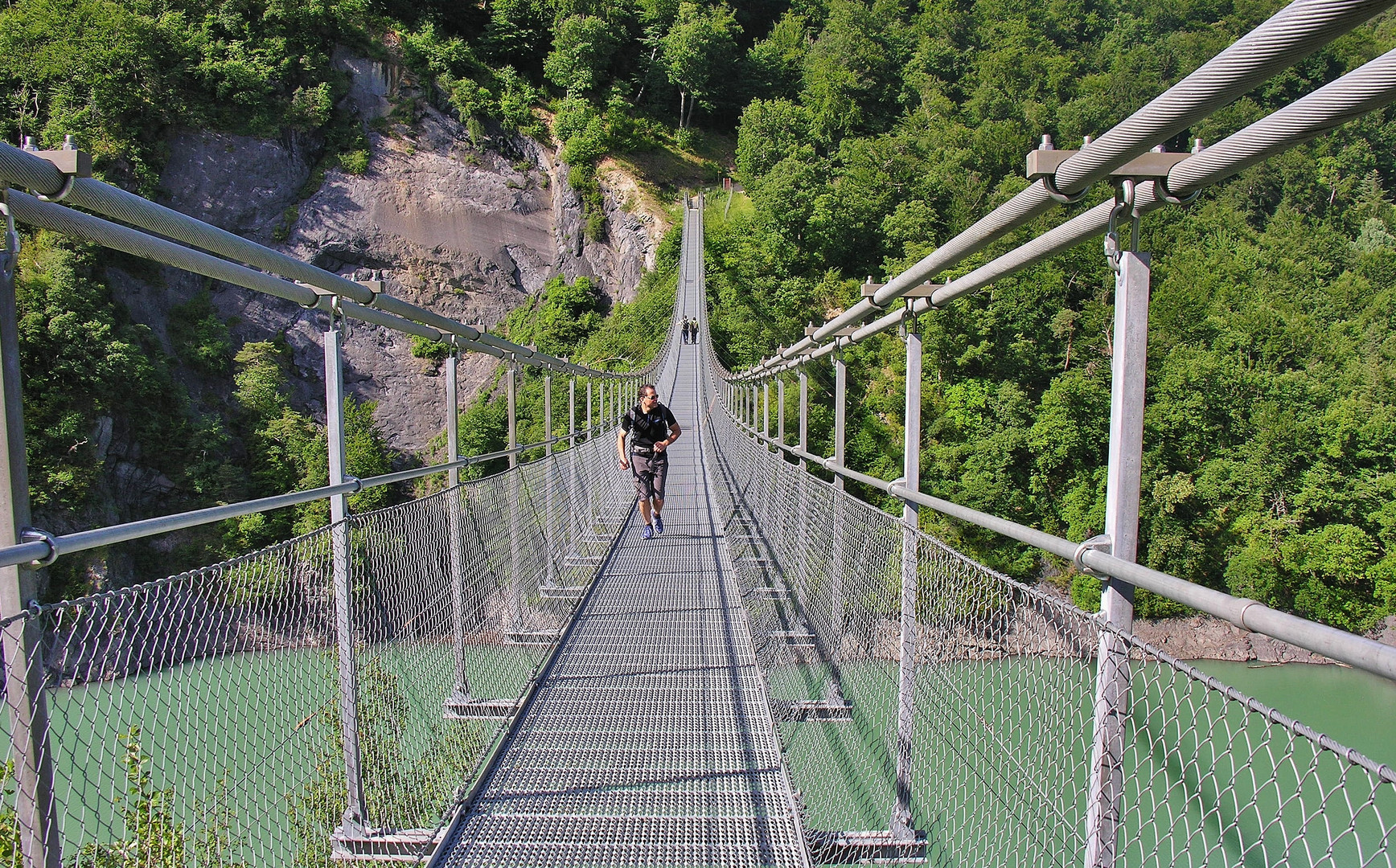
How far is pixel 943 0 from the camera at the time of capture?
5069 centimetres

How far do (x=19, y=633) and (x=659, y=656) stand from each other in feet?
9.10

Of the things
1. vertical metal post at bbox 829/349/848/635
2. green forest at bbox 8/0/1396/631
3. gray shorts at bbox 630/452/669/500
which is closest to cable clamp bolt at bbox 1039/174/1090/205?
vertical metal post at bbox 829/349/848/635

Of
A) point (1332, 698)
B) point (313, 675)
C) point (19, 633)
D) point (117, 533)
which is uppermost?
point (117, 533)

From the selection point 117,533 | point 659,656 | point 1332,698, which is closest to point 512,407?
point 659,656

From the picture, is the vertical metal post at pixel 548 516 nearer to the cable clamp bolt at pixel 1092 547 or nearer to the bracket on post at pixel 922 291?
the bracket on post at pixel 922 291

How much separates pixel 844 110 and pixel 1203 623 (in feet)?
96.3

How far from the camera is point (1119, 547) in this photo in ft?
4.05

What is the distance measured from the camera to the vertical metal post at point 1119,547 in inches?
47.4

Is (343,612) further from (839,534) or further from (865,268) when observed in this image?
(865,268)

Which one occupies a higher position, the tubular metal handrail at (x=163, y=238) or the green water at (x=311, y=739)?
the tubular metal handrail at (x=163, y=238)

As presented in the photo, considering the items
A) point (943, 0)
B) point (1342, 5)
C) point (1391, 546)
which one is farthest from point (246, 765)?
point (943, 0)

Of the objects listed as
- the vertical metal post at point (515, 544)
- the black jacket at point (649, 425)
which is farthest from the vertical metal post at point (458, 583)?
the black jacket at point (649, 425)

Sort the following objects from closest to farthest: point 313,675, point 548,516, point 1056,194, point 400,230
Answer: point 1056,194
point 313,675
point 548,516
point 400,230

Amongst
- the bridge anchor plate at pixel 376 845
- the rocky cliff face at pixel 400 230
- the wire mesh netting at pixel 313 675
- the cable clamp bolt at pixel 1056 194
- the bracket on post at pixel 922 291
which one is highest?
the rocky cliff face at pixel 400 230
